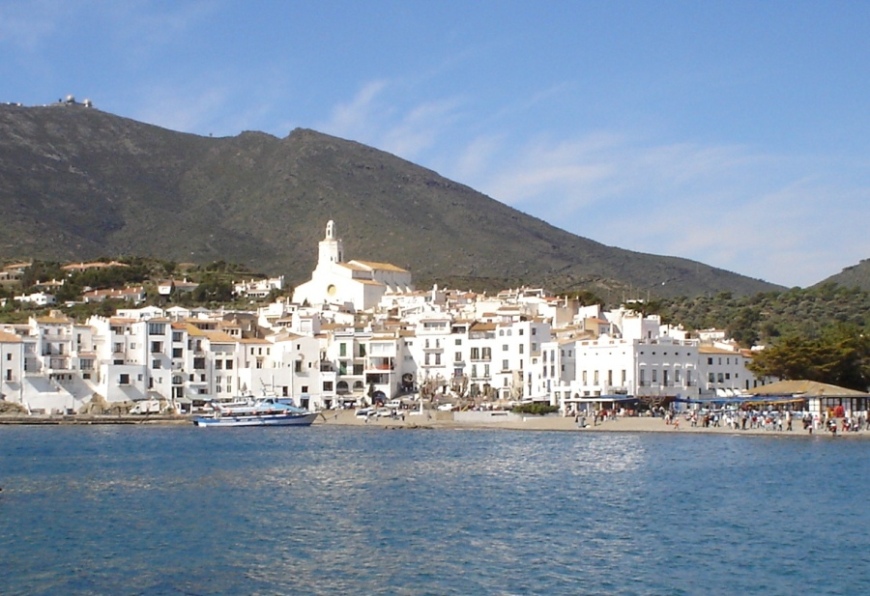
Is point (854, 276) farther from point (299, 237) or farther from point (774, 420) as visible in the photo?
point (774, 420)

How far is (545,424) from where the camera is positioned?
6569cm

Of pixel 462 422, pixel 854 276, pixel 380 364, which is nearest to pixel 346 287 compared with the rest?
pixel 380 364

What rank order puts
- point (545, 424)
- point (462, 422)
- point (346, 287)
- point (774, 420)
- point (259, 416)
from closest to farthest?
1. point (774, 420)
2. point (545, 424)
3. point (462, 422)
4. point (259, 416)
5. point (346, 287)

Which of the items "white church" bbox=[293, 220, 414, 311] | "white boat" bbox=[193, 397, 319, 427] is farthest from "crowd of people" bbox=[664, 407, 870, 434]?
"white church" bbox=[293, 220, 414, 311]

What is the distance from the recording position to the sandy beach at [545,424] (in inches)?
2245

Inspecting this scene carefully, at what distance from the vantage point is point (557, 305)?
89.9 meters

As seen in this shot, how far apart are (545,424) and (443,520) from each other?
35.7 m

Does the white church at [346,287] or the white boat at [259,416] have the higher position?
the white church at [346,287]

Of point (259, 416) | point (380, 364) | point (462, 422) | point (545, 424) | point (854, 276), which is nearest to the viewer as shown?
point (545, 424)

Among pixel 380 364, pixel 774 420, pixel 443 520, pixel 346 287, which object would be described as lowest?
pixel 443 520

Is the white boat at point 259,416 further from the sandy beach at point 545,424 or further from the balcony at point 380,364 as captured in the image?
the balcony at point 380,364

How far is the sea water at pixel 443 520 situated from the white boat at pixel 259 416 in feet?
68.2

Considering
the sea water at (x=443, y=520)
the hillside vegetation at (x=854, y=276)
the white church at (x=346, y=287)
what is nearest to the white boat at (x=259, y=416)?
the sea water at (x=443, y=520)

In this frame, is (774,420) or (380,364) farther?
(380,364)
